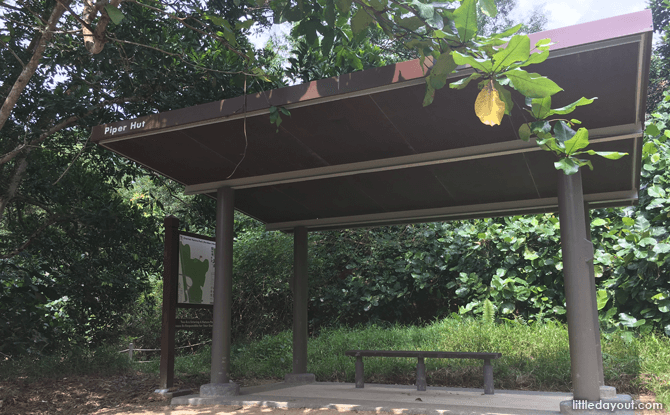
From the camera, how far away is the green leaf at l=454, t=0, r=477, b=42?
261 centimetres

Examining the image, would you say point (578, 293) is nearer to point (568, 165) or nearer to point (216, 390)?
point (568, 165)

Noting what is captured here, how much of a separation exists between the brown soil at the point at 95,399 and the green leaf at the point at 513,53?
149 inches

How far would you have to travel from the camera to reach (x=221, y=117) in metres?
4.93

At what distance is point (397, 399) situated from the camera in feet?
19.2

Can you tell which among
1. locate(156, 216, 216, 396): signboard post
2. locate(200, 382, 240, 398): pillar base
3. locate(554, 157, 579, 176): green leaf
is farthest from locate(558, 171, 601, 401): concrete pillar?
locate(156, 216, 216, 396): signboard post

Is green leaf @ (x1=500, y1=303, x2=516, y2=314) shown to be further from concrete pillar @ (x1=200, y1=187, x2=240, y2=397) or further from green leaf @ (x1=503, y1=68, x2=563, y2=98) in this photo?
green leaf @ (x1=503, y1=68, x2=563, y2=98)

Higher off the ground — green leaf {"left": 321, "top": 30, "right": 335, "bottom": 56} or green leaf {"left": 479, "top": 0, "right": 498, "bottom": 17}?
green leaf {"left": 321, "top": 30, "right": 335, "bottom": 56}

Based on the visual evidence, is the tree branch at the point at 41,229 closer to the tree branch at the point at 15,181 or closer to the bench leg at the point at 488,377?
the tree branch at the point at 15,181

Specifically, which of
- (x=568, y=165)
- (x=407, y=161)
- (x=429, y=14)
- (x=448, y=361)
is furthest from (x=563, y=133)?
(x=448, y=361)

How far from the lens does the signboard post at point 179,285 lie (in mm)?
6480

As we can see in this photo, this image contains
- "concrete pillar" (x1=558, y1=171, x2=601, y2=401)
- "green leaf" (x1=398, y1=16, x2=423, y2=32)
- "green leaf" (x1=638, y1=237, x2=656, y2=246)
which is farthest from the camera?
"green leaf" (x1=638, y1=237, x2=656, y2=246)

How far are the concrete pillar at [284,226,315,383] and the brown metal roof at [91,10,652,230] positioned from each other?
0.69 metres

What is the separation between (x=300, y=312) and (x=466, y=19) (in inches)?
237

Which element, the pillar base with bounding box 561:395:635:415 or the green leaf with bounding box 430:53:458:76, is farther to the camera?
the pillar base with bounding box 561:395:635:415
